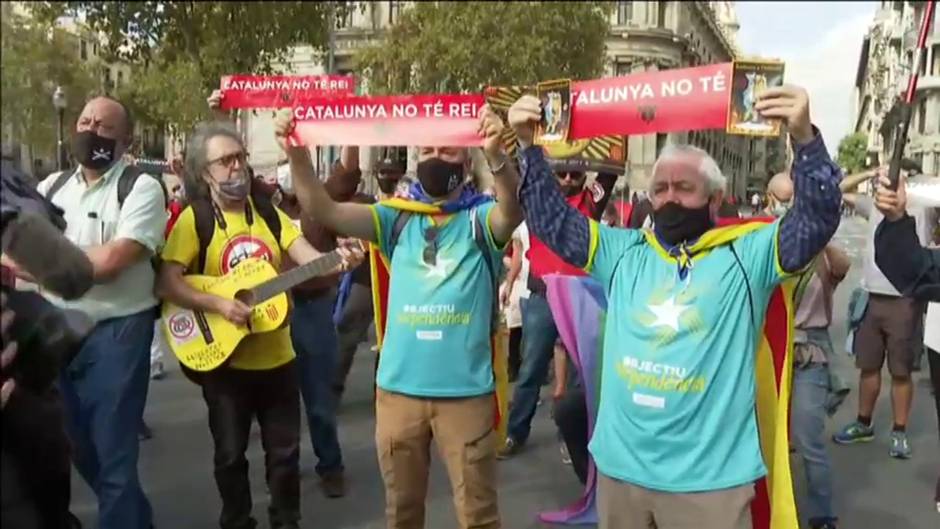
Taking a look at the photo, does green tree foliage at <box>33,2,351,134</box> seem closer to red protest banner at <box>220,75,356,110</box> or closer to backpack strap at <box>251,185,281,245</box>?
red protest banner at <box>220,75,356,110</box>

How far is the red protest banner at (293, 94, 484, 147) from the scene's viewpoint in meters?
3.37

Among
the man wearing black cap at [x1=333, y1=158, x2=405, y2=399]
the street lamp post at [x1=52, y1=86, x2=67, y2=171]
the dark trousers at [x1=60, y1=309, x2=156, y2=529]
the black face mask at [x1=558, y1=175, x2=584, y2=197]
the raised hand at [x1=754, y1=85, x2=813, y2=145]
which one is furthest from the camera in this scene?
the man wearing black cap at [x1=333, y1=158, x2=405, y2=399]

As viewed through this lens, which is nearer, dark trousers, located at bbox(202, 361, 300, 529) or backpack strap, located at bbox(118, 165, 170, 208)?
backpack strap, located at bbox(118, 165, 170, 208)

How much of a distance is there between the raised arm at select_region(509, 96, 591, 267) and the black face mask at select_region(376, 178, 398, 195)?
2.31 metres

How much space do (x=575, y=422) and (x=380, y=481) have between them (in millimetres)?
1305

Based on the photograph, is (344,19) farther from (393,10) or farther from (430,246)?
(430,246)

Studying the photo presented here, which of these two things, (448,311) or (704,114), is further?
(448,311)

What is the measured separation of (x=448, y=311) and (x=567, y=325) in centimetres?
95

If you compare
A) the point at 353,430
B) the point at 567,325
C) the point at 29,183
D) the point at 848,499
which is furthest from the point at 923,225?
the point at 29,183

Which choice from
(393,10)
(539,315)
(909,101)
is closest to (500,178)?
(393,10)

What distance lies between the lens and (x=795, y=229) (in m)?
2.66

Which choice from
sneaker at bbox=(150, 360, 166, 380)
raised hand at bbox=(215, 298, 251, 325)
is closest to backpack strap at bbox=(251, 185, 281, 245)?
raised hand at bbox=(215, 298, 251, 325)

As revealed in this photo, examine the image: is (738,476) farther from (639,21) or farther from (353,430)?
(353,430)

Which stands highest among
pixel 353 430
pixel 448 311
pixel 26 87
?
pixel 26 87
